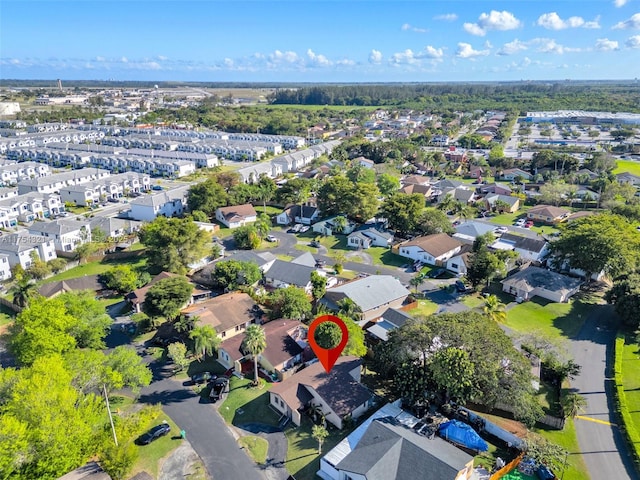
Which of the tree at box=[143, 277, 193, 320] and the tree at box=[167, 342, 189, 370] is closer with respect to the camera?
the tree at box=[167, 342, 189, 370]

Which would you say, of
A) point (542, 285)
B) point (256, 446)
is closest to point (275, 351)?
point (256, 446)

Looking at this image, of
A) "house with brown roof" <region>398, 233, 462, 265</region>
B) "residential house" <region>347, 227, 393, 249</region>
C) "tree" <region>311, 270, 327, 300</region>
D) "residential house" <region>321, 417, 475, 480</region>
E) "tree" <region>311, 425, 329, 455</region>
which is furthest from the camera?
"residential house" <region>347, 227, 393, 249</region>

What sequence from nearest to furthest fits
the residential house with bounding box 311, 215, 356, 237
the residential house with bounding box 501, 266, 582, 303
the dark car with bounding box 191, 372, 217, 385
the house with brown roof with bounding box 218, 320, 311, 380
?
the dark car with bounding box 191, 372, 217, 385
the house with brown roof with bounding box 218, 320, 311, 380
the residential house with bounding box 501, 266, 582, 303
the residential house with bounding box 311, 215, 356, 237

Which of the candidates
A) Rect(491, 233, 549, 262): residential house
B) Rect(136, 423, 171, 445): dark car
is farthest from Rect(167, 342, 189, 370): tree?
Rect(491, 233, 549, 262): residential house

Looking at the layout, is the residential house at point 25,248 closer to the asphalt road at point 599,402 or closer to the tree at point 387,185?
the tree at point 387,185

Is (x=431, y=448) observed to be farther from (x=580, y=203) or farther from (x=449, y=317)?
(x=580, y=203)

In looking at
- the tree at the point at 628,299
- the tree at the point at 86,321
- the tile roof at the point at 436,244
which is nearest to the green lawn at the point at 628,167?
the tile roof at the point at 436,244

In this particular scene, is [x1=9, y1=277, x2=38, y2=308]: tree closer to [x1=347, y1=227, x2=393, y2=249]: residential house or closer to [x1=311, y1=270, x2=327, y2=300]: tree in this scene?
[x1=311, y1=270, x2=327, y2=300]: tree

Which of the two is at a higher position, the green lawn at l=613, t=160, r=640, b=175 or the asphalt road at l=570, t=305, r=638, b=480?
the green lawn at l=613, t=160, r=640, b=175
